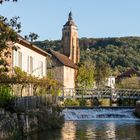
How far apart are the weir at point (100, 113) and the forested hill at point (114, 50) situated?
100207 millimetres

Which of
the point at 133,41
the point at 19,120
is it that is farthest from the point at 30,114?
the point at 133,41

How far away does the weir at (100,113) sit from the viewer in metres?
51.6

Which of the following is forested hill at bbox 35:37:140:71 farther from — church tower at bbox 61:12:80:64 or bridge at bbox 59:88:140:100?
bridge at bbox 59:88:140:100

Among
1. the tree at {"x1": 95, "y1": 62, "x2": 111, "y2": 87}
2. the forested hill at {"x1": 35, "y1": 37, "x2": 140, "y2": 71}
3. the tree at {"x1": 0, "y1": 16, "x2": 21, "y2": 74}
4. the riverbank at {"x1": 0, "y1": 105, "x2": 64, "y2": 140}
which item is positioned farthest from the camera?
the forested hill at {"x1": 35, "y1": 37, "x2": 140, "y2": 71}

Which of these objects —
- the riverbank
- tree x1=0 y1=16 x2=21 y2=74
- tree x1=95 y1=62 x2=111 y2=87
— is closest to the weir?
the riverbank

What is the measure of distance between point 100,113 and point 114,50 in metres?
111

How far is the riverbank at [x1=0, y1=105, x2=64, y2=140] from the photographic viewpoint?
25.5 m

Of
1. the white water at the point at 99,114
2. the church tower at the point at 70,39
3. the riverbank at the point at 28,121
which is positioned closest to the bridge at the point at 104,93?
the white water at the point at 99,114

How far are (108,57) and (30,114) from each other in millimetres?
133303

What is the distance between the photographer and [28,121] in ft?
96.5

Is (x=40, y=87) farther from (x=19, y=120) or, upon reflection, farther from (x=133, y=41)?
(x=133, y=41)

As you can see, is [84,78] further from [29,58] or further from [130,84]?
[29,58]

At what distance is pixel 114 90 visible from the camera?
3140 inches

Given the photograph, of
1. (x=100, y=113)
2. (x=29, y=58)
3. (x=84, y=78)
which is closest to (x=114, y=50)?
(x=84, y=78)
